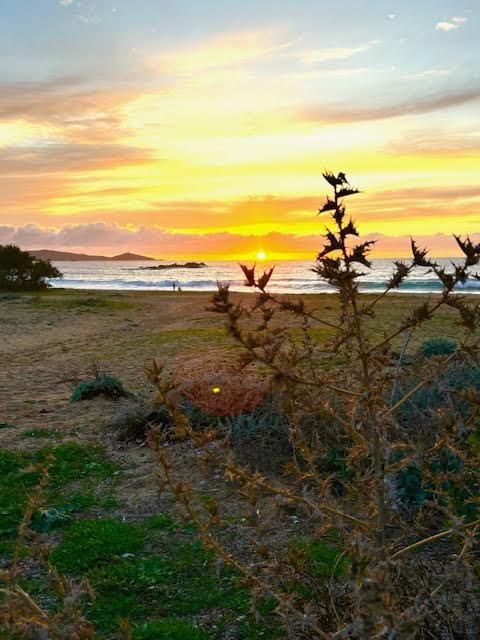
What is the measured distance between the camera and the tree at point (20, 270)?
39.9m

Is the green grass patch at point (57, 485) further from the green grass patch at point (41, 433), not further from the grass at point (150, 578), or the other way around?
the green grass patch at point (41, 433)

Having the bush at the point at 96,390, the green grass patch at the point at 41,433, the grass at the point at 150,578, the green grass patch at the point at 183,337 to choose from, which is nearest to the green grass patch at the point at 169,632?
the grass at the point at 150,578

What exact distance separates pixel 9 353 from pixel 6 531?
10684 mm

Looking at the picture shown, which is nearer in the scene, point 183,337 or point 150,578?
point 150,578

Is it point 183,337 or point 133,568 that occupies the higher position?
point 183,337

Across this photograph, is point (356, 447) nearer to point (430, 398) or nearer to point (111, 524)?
point (111, 524)

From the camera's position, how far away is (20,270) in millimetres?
40562

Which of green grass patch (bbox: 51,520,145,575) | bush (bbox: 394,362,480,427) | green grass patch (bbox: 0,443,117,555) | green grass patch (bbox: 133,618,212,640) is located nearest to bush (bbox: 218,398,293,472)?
bush (bbox: 394,362,480,427)

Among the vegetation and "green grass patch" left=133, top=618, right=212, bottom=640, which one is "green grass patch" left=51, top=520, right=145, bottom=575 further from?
"green grass patch" left=133, top=618, right=212, bottom=640

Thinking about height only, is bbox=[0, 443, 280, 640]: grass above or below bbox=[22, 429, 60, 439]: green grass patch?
below

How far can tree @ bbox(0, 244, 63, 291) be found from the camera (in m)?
39.9

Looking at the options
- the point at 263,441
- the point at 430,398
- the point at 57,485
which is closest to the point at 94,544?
the point at 57,485

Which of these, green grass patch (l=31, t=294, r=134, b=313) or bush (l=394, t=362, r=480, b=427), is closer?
bush (l=394, t=362, r=480, b=427)

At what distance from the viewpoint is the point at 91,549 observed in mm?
4707
